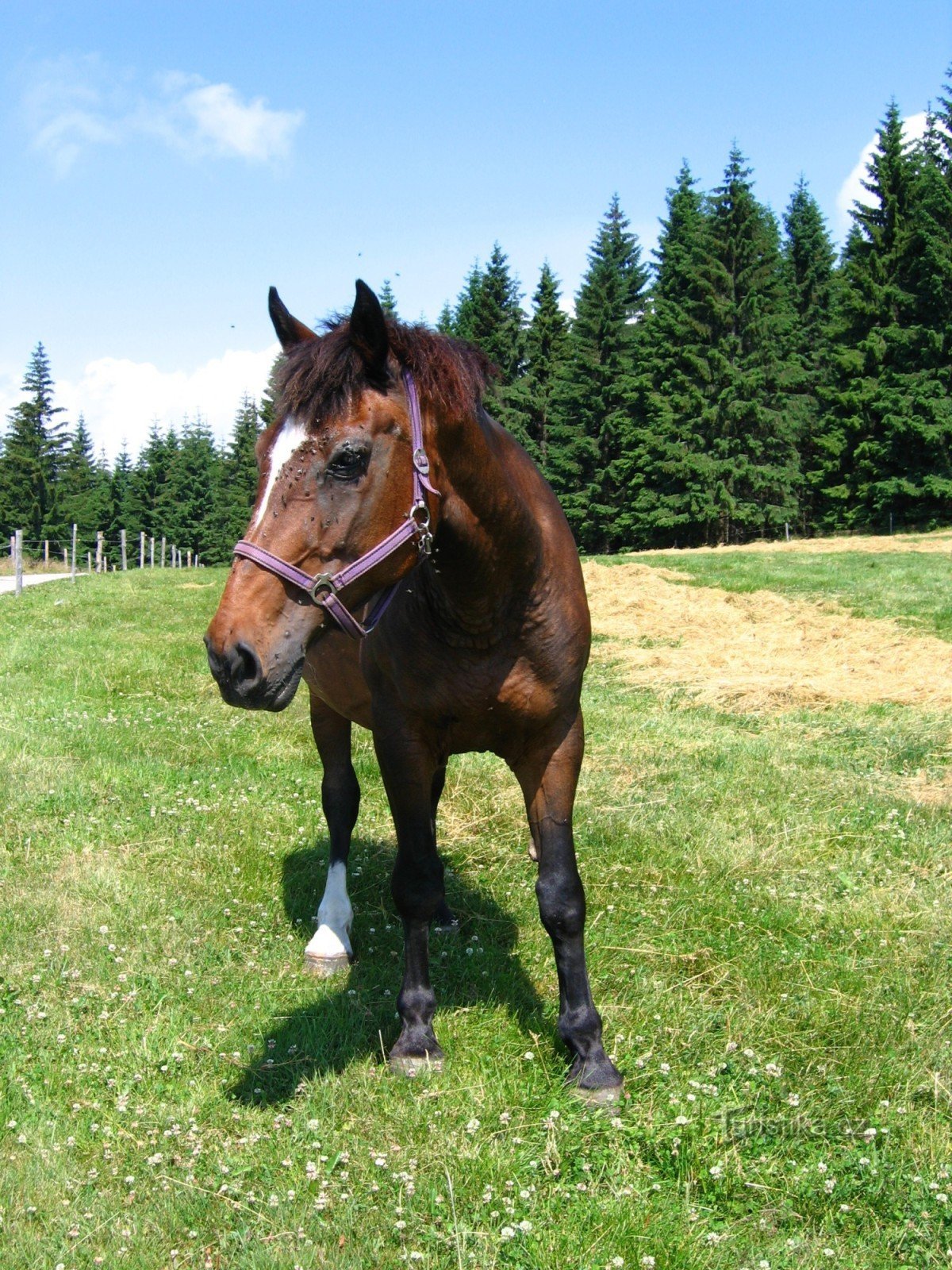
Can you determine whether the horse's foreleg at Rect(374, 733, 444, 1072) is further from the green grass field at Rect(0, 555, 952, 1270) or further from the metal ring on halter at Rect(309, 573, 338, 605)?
the metal ring on halter at Rect(309, 573, 338, 605)

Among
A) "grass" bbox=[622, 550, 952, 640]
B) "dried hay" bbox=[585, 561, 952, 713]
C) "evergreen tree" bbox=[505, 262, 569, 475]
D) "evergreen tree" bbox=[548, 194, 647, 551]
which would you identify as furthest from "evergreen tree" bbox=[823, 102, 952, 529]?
"dried hay" bbox=[585, 561, 952, 713]

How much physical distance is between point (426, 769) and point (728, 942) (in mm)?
1672

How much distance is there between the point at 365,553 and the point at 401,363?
23.8 inches

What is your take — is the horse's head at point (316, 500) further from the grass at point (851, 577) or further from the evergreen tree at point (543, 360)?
the evergreen tree at point (543, 360)

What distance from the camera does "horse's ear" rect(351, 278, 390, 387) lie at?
8.84 feet

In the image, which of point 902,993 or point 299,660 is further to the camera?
point 902,993

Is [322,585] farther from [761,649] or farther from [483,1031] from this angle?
A: [761,649]

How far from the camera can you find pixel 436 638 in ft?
11.2

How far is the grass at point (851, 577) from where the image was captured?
1392 cm

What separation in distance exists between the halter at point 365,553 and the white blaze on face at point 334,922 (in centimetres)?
206

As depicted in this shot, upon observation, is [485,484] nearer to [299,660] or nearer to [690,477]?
[299,660]

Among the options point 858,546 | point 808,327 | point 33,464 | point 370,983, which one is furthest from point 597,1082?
point 33,464

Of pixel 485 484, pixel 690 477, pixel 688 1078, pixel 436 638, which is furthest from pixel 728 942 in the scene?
pixel 690 477

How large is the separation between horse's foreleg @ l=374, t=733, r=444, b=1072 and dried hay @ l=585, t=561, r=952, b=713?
5981mm
